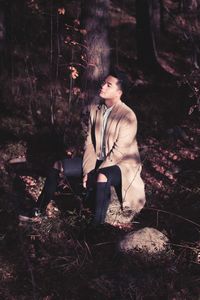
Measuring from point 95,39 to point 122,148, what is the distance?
261cm

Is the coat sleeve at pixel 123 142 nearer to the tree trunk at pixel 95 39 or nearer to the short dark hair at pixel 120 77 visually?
the short dark hair at pixel 120 77

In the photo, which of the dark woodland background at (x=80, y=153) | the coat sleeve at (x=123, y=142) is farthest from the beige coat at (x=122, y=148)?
the dark woodland background at (x=80, y=153)

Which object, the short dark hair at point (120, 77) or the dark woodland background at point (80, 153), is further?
the short dark hair at point (120, 77)

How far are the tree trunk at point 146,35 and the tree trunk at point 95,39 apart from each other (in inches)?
219

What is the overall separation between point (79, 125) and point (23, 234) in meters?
3.30

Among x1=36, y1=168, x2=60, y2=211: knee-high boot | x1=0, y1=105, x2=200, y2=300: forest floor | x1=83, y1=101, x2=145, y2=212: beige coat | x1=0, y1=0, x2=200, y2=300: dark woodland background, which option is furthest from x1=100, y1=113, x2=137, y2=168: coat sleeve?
x1=0, y1=105, x2=200, y2=300: forest floor

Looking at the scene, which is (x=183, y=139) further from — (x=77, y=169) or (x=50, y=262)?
(x=50, y=262)

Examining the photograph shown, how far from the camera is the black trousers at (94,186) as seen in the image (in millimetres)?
5516

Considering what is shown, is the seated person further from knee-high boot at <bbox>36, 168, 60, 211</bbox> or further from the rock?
the rock

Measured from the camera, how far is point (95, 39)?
7648 millimetres

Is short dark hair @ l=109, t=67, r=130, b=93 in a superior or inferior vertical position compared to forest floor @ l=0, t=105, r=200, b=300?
superior

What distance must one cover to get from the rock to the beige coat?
2.29 feet

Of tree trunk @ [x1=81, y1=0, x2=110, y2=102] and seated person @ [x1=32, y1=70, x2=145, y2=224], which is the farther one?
tree trunk @ [x1=81, y1=0, x2=110, y2=102]

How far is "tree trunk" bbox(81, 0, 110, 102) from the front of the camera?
→ 761cm
